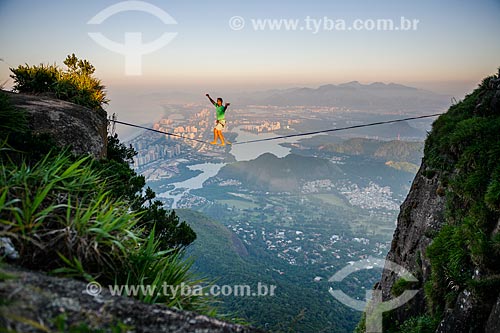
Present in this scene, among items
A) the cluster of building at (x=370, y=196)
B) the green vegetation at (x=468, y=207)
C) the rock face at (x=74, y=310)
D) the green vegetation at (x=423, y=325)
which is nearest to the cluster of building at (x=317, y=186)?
the cluster of building at (x=370, y=196)

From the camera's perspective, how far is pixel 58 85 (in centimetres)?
990

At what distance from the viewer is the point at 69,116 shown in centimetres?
777

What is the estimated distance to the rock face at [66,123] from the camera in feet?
22.8

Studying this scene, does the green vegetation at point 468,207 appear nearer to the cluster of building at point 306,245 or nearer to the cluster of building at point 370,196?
the cluster of building at point 306,245

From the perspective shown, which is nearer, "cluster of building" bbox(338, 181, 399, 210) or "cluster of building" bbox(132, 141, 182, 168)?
"cluster of building" bbox(132, 141, 182, 168)

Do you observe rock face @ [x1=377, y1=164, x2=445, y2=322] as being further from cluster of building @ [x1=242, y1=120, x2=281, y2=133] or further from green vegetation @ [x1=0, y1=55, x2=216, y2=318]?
cluster of building @ [x1=242, y1=120, x2=281, y2=133]

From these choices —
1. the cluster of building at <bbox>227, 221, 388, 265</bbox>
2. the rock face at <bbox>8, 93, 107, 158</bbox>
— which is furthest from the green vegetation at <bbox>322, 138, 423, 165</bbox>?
the rock face at <bbox>8, 93, 107, 158</bbox>

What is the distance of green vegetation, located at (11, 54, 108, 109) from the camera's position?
9812mm

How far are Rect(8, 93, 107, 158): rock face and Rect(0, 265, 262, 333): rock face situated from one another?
16.4 feet

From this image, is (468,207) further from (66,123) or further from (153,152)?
(153,152)

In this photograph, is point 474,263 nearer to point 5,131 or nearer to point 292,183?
point 5,131

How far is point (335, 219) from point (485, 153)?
77600mm

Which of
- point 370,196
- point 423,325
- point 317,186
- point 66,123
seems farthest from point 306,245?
point 317,186

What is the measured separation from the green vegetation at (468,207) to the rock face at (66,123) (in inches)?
273
